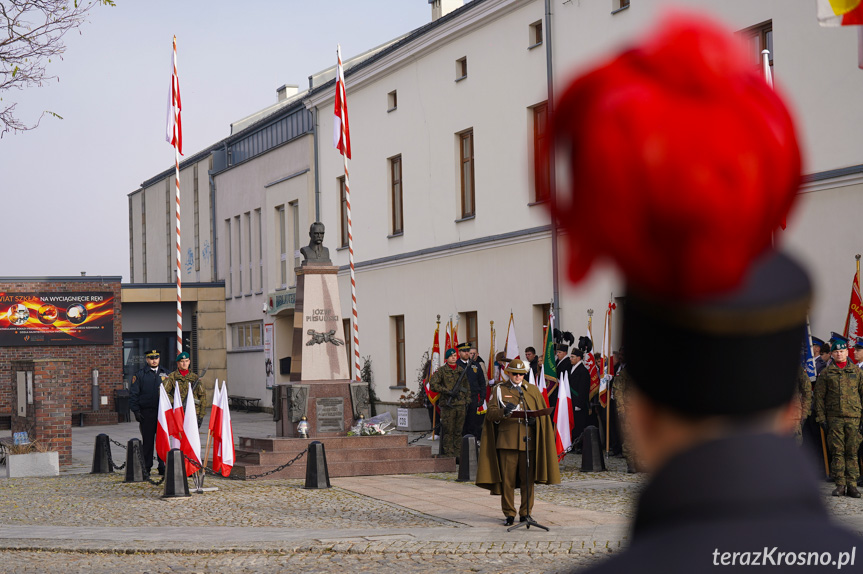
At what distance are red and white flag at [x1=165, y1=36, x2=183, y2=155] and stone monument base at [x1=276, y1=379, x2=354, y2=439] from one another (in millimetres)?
5010

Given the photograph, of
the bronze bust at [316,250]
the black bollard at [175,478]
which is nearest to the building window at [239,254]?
the bronze bust at [316,250]

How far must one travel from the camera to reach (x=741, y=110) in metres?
1.09

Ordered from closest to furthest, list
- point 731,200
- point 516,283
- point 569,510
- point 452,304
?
point 731,200
point 569,510
point 516,283
point 452,304

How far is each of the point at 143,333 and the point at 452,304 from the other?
20.8 m

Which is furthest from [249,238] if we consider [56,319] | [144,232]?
[144,232]

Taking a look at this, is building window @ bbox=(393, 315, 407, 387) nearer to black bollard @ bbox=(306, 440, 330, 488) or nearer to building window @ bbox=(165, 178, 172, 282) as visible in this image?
black bollard @ bbox=(306, 440, 330, 488)

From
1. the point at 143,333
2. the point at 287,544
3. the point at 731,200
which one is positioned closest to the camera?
the point at 731,200

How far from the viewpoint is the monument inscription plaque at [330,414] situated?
20406mm

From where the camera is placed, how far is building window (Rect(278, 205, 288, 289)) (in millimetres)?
38969

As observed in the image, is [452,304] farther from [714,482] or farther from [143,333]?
[714,482]

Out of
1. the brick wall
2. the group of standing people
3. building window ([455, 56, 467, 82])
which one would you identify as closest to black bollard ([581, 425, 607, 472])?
the group of standing people

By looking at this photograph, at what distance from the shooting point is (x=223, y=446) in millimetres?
16719

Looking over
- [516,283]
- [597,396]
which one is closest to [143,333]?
[516,283]

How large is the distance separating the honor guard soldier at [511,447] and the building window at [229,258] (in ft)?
108
